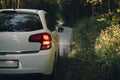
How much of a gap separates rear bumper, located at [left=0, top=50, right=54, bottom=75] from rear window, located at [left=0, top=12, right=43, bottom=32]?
0.64m

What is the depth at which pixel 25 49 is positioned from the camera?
8.19 metres

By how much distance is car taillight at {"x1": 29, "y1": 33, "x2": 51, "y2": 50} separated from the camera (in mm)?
8258

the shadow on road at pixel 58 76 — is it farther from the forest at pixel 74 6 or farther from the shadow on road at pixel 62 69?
the forest at pixel 74 6

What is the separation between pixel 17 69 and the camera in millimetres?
8156

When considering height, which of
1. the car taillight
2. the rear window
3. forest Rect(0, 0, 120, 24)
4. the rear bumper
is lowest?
forest Rect(0, 0, 120, 24)

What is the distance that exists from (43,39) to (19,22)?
72cm

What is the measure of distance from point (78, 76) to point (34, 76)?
5.45ft

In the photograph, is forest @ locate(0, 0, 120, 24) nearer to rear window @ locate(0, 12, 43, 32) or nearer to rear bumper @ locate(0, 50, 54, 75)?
rear window @ locate(0, 12, 43, 32)

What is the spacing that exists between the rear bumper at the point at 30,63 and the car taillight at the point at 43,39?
15 centimetres

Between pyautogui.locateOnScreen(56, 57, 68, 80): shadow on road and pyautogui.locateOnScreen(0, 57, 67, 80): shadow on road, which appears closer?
pyautogui.locateOnScreen(0, 57, 67, 80): shadow on road

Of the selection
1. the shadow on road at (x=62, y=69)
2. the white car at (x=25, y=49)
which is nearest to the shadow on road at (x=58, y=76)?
the shadow on road at (x=62, y=69)

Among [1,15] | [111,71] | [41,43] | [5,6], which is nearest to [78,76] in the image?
[111,71]

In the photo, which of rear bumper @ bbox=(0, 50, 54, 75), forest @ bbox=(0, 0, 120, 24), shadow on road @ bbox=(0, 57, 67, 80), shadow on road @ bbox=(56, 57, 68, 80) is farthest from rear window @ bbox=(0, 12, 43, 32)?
forest @ bbox=(0, 0, 120, 24)

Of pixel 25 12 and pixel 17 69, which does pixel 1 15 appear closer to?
pixel 25 12
